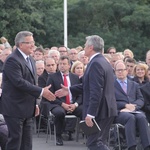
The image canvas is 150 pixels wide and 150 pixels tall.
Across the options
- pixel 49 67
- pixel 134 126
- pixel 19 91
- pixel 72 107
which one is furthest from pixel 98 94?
pixel 49 67

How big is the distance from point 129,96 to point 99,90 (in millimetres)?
2720

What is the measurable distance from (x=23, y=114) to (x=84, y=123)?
2.91 feet

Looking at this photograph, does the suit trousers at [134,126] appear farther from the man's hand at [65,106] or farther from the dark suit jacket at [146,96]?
the man's hand at [65,106]

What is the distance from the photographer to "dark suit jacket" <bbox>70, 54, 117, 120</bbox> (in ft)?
23.8

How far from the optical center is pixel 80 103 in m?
10.9

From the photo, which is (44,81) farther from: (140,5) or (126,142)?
(140,5)

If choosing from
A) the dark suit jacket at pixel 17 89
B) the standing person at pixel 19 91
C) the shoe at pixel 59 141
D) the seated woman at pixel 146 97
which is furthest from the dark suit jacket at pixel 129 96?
the dark suit jacket at pixel 17 89

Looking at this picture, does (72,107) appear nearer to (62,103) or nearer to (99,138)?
(62,103)

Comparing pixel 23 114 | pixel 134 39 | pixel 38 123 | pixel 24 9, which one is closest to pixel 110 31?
pixel 134 39

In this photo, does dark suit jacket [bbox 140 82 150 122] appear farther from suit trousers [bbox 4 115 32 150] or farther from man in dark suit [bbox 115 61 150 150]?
suit trousers [bbox 4 115 32 150]

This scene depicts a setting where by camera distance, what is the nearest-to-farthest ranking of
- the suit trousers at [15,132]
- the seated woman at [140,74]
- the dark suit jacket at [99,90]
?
the dark suit jacket at [99,90]
the suit trousers at [15,132]
the seated woman at [140,74]

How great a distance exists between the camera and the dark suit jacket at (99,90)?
7.24 m

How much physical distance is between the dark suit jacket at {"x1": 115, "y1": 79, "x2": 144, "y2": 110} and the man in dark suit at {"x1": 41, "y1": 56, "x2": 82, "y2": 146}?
117 centimetres

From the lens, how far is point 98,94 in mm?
7242
